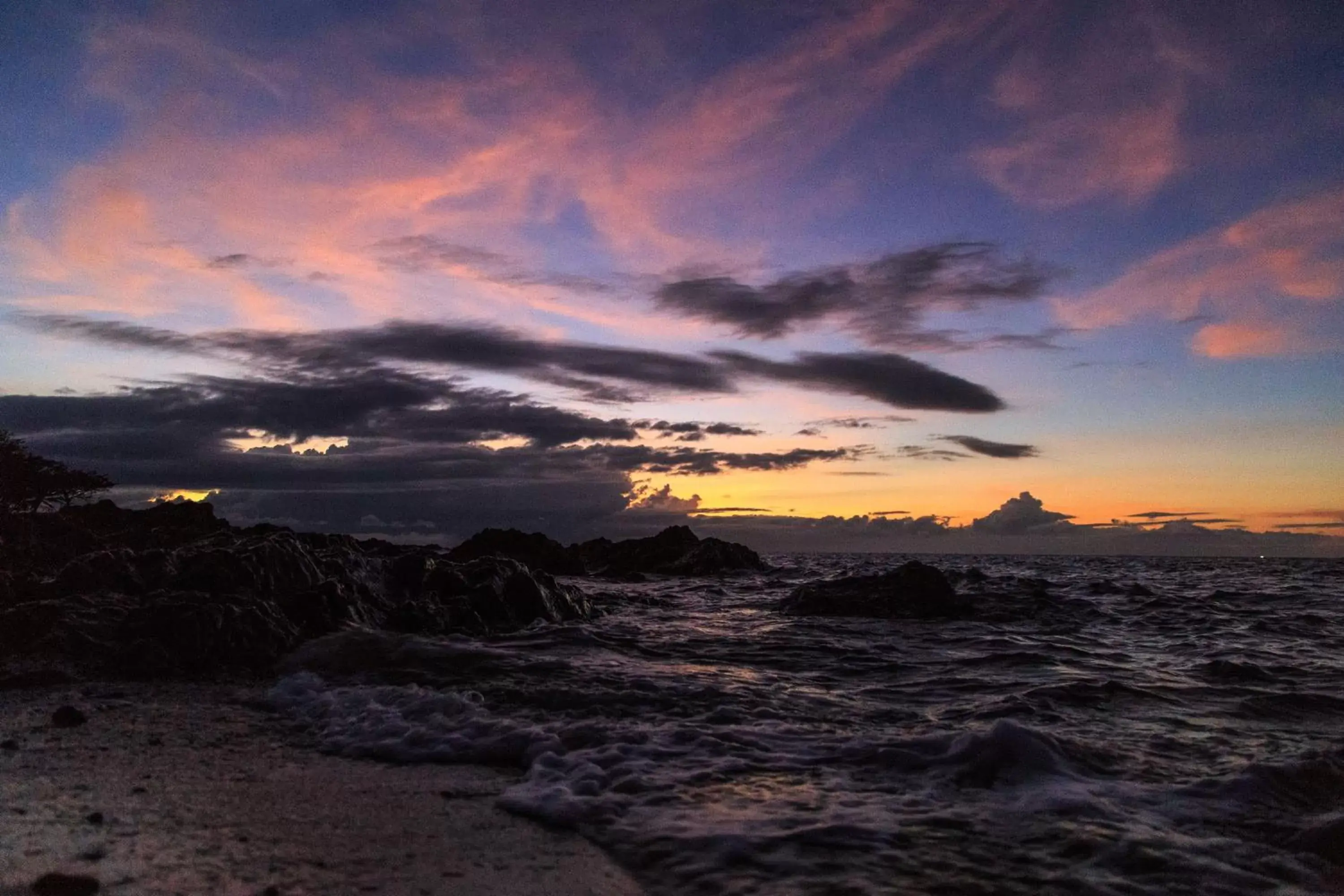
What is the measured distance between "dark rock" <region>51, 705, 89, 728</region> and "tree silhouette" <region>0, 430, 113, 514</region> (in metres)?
33.3

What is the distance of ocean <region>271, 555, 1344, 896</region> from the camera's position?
3.84 meters

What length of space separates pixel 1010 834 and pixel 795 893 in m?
1.43

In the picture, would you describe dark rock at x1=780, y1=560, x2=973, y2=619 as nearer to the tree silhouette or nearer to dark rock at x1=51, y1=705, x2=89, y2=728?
dark rock at x1=51, y1=705, x2=89, y2=728

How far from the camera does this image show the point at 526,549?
33.2 metres

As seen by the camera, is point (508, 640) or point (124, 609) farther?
point (508, 640)

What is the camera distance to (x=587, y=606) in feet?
50.6

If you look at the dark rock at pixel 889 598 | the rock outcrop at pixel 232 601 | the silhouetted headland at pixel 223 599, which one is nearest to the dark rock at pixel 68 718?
the silhouetted headland at pixel 223 599

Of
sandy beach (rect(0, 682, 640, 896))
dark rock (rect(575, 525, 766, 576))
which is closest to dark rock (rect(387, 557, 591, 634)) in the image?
sandy beach (rect(0, 682, 640, 896))

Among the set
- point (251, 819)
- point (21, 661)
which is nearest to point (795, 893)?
point (251, 819)

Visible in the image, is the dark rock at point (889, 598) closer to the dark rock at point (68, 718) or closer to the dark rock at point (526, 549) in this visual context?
the dark rock at point (68, 718)

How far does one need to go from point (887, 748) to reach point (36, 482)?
143ft

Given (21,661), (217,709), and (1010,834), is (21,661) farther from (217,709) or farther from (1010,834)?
(1010,834)

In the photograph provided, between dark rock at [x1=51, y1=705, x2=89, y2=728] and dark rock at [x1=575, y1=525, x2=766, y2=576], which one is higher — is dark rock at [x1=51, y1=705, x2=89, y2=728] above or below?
above

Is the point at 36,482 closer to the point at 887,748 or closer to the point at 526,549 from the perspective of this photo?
the point at 526,549
